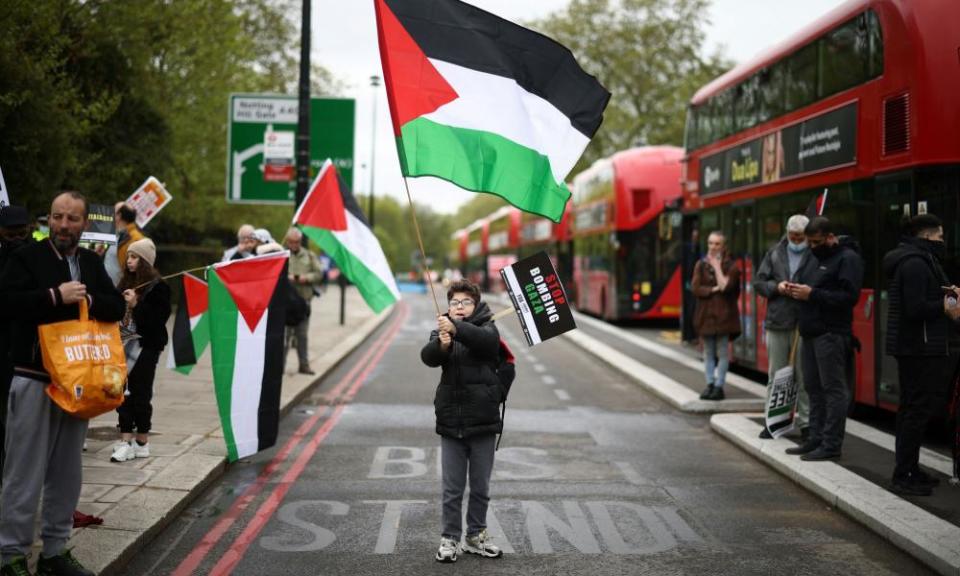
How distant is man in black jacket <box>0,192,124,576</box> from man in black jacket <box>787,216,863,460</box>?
5.43 m

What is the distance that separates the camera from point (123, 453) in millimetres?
7852

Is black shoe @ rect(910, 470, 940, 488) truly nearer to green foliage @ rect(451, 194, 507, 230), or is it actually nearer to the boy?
the boy

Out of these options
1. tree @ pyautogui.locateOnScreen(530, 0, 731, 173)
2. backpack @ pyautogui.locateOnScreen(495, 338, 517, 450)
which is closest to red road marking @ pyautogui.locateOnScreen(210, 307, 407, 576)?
backpack @ pyautogui.locateOnScreen(495, 338, 517, 450)

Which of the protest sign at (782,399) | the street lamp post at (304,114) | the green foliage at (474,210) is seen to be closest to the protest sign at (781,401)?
the protest sign at (782,399)

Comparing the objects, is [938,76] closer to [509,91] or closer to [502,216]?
[509,91]

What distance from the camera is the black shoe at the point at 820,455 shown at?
8281 millimetres

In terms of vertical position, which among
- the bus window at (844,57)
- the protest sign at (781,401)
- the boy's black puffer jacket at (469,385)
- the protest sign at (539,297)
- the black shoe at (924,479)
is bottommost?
the black shoe at (924,479)

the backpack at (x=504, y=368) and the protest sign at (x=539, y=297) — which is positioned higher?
the protest sign at (x=539, y=297)

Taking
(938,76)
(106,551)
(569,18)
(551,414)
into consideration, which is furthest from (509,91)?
(569,18)

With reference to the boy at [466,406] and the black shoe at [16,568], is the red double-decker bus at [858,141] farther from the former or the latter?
the black shoe at [16,568]

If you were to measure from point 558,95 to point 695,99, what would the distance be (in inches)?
414

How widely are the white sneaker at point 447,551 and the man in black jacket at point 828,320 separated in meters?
3.75

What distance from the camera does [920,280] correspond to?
277 inches

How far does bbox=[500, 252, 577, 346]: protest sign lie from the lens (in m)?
5.87
